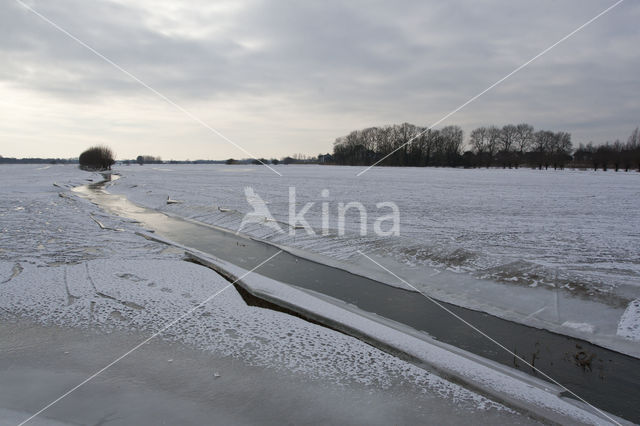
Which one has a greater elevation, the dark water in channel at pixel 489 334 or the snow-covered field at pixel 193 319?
the snow-covered field at pixel 193 319

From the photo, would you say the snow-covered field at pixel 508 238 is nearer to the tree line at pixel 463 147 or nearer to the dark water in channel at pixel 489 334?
the dark water in channel at pixel 489 334

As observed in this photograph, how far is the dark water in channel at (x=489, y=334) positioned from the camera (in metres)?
4.15

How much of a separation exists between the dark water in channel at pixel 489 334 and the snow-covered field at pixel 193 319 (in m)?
1.19

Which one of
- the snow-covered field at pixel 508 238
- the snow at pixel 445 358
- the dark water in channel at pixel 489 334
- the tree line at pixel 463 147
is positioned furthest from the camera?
the tree line at pixel 463 147

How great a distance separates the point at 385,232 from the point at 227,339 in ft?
24.3

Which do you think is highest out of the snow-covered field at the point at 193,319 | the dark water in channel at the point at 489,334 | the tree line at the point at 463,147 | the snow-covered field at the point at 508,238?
the tree line at the point at 463,147

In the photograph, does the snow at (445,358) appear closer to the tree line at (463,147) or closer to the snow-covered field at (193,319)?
the snow-covered field at (193,319)

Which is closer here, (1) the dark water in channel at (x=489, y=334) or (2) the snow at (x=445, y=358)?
(2) the snow at (x=445, y=358)

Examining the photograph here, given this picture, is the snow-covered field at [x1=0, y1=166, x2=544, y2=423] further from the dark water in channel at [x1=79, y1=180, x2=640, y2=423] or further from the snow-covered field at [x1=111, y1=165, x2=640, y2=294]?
the snow-covered field at [x1=111, y1=165, x2=640, y2=294]

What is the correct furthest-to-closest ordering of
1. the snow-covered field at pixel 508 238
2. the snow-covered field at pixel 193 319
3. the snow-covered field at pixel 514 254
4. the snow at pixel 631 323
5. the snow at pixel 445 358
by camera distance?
1. the snow-covered field at pixel 508 238
2. the snow-covered field at pixel 514 254
3. the snow at pixel 631 323
4. the snow-covered field at pixel 193 319
5. the snow at pixel 445 358

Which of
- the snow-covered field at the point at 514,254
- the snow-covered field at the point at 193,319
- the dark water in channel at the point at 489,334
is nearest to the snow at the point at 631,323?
the snow-covered field at the point at 514,254

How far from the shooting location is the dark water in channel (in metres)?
4.15

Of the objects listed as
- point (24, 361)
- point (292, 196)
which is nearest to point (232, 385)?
point (24, 361)

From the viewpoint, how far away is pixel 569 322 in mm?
5832
